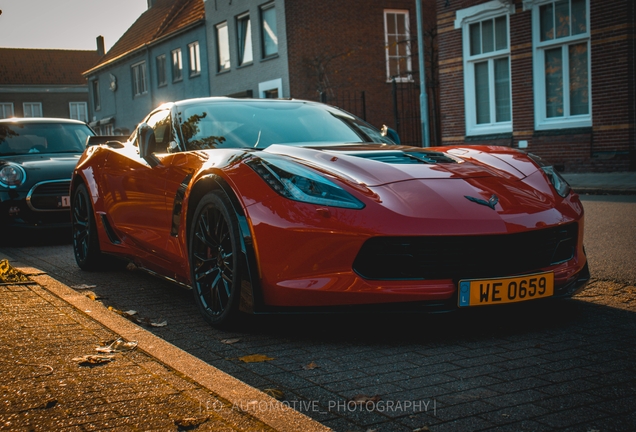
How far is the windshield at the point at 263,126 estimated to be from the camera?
5.02 metres

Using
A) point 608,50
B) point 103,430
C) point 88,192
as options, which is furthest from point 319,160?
point 608,50

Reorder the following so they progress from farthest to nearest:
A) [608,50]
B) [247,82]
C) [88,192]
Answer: [247,82] < [608,50] < [88,192]

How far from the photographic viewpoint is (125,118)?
40344 millimetres

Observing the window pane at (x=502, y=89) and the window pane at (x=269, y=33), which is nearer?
the window pane at (x=502, y=89)

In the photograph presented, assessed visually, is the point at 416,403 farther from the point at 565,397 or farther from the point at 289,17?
the point at 289,17

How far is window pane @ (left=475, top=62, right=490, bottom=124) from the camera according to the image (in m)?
19.6

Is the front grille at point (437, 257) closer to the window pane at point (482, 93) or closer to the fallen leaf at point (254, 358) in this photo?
the fallen leaf at point (254, 358)

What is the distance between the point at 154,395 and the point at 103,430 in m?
0.33

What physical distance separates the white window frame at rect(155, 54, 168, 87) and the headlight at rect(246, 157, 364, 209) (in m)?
32.1

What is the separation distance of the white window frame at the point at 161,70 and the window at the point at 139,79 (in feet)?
5.05

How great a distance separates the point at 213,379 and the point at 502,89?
683 inches

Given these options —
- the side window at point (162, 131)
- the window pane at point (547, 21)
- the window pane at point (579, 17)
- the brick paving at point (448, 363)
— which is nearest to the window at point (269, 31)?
the window pane at point (547, 21)

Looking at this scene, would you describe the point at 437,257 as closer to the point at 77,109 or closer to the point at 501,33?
the point at 501,33

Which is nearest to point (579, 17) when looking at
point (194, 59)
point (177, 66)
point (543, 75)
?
point (543, 75)
